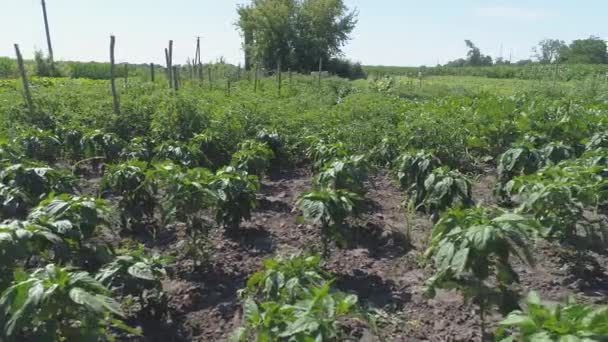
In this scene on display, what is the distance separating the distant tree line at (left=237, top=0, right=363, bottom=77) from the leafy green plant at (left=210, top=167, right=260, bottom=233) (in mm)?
29348

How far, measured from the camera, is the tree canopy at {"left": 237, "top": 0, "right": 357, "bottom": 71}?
3453 cm

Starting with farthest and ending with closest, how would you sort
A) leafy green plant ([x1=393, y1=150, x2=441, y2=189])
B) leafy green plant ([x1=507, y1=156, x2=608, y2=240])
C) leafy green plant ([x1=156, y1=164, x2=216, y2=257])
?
→ leafy green plant ([x1=393, y1=150, x2=441, y2=189])
leafy green plant ([x1=156, y1=164, x2=216, y2=257])
leafy green plant ([x1=507, y1=156, x2=608, y2=240])

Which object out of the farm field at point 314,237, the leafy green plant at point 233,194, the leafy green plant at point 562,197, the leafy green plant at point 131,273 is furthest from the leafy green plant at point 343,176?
the leafy green plant at point 131,273

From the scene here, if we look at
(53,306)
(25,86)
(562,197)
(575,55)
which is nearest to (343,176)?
(562,197)

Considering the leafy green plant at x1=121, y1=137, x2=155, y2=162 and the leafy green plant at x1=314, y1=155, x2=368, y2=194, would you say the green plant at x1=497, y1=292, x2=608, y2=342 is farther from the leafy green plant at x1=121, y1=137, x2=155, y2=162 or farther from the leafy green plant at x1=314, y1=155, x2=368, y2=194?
the leafy green plant at x1=121, y1=137, x2=155, y2=162

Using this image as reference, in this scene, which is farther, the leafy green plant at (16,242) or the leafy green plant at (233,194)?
the leafy green plant at (233,194)

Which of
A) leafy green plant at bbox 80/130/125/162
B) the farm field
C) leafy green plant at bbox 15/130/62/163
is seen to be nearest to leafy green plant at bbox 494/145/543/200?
the farm field

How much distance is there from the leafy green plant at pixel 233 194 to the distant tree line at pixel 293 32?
2935 cm

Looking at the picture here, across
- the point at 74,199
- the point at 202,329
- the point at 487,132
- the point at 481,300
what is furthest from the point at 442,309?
the point at 487,132

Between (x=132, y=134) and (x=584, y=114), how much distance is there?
7570 millimetres

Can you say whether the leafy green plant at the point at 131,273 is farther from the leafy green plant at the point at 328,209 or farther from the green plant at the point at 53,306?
the leafy green plant at the point at 328,209

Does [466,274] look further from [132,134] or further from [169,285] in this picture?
[132,134]

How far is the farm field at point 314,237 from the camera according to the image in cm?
279

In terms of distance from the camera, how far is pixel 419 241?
5492 millimetres
